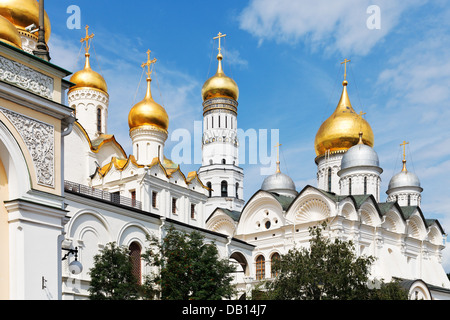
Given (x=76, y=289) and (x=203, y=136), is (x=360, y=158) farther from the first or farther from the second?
(x=76, y=289)

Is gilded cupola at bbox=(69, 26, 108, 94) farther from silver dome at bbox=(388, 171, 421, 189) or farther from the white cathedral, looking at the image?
silver dome at bbox=(388, 171, 421, 189)

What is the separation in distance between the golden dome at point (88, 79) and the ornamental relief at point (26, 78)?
2261 cm

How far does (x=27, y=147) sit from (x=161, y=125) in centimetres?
2307

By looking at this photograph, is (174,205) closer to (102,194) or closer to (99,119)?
(102,194)

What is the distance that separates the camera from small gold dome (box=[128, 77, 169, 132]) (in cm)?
3247

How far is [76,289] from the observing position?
66.0 ft

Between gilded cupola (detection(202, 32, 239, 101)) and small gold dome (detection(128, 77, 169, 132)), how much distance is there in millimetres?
14435

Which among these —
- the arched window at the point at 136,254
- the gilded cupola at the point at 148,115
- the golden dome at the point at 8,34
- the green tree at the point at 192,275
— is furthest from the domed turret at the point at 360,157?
the golden dome at the point at 8,34

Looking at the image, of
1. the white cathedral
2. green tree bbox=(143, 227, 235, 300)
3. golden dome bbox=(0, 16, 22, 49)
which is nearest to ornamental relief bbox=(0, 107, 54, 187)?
the white cathedral

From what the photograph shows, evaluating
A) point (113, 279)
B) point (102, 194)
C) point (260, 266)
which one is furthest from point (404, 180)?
point (113, 279)

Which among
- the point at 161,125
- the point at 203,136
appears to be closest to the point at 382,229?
the point at 161,125

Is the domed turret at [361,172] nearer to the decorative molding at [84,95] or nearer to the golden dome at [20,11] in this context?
the decorative molding at [84,95]

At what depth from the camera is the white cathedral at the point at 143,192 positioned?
31.9ft

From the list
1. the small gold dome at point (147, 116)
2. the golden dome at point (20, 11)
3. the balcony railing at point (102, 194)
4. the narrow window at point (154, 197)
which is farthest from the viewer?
the small gold dome at point (147, 116)
